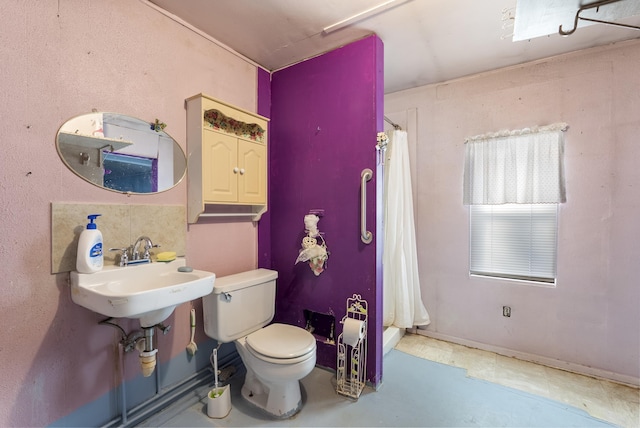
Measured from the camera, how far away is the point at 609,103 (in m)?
1.94

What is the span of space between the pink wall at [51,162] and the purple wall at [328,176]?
0.88 meters

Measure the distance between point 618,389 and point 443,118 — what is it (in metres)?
2.32

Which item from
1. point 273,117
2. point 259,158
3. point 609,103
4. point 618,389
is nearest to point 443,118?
point 609,103

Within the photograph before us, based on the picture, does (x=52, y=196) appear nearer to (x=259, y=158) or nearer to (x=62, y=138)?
(x=62, y=138)

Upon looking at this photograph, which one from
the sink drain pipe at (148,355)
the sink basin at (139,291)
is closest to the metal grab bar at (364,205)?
the sink basin at (139,291)

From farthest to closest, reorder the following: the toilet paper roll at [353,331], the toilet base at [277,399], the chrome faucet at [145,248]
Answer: the toilet paper roll at [353,331] < the toilet base at [277,399] < the chrome faucet at [145,248]

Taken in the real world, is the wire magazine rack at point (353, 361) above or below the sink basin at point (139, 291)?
below

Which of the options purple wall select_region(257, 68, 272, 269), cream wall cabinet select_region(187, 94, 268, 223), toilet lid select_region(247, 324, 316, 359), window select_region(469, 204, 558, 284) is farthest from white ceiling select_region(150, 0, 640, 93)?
toilet lid select_region(247, 324, 316, 359)

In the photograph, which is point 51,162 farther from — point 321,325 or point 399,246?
point 399,246

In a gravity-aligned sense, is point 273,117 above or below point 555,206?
above

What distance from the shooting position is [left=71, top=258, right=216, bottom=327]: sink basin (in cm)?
112

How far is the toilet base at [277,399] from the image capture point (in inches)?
62.1

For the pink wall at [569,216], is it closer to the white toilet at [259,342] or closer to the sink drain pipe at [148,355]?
the white toilet at [259,342]

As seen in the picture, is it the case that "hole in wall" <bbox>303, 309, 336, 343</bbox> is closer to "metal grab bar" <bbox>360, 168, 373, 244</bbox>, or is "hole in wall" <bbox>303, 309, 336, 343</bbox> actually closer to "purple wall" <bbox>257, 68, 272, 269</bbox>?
"purple wall" <bbox>257, 68, 272, 269</bbox>
